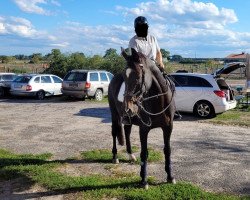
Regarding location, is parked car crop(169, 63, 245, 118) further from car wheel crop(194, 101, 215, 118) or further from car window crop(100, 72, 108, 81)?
car window crop(100, 72, 108, 81)

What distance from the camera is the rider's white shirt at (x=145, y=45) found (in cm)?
652

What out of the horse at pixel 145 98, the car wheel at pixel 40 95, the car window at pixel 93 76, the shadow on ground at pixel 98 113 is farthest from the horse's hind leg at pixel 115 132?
the car wheel at pixel 40 95

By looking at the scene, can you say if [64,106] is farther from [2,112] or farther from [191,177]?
[191,177]

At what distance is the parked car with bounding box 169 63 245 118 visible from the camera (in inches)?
583

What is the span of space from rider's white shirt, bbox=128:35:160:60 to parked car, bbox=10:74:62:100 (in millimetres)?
16655

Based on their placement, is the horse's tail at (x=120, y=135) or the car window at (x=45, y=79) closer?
the horse's tail at (x=120, y=135)

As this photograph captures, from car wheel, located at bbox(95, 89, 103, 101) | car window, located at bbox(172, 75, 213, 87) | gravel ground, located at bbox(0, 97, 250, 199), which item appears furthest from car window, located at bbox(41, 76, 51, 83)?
car window, located at bbox(172, 75, 213, 87)

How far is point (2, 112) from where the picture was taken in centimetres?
1705

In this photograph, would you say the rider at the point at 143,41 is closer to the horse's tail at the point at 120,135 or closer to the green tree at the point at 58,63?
the horse's tail at the point at 120,135

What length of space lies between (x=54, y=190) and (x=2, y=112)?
11.5m

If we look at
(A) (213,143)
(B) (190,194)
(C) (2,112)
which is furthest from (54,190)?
(C) (2,112)

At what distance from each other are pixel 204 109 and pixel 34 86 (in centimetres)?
1142

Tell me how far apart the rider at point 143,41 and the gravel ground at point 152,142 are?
237cm

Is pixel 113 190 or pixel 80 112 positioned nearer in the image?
pixel 113 190
